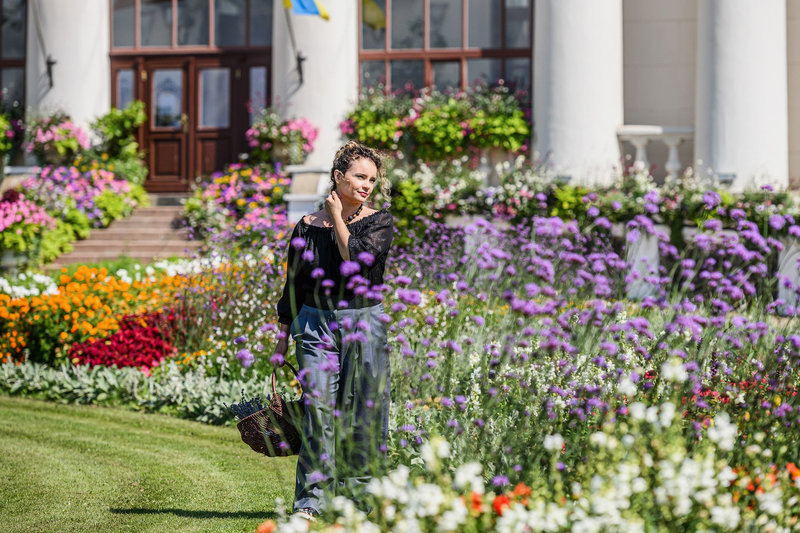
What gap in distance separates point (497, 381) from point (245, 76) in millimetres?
11187

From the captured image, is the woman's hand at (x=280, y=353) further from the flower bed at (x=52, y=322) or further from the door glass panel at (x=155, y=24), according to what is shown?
the door glass panel at (x=155, y=24)

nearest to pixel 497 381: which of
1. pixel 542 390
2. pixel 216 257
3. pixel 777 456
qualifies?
pixel 542 390

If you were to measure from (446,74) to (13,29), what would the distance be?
6912 millimetres

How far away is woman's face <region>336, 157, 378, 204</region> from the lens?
3930mm

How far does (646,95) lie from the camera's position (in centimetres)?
1284

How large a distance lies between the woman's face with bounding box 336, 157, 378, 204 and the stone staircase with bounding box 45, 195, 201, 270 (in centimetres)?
831

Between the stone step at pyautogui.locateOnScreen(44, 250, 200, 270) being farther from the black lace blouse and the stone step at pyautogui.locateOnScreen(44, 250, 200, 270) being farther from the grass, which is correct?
the black lace blouse

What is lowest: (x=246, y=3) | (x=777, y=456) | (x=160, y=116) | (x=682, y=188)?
(x=777, y=456)

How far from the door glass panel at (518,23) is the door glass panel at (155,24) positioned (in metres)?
5.10

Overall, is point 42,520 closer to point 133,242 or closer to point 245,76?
point 133,242

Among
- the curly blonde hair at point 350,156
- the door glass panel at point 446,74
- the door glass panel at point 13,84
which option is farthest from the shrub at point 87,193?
Answer: the curly blonde hair at point 350,156

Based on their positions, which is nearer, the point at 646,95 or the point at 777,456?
the point at 777,456

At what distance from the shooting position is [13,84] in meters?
14.7

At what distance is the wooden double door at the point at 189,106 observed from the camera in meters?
14.1
